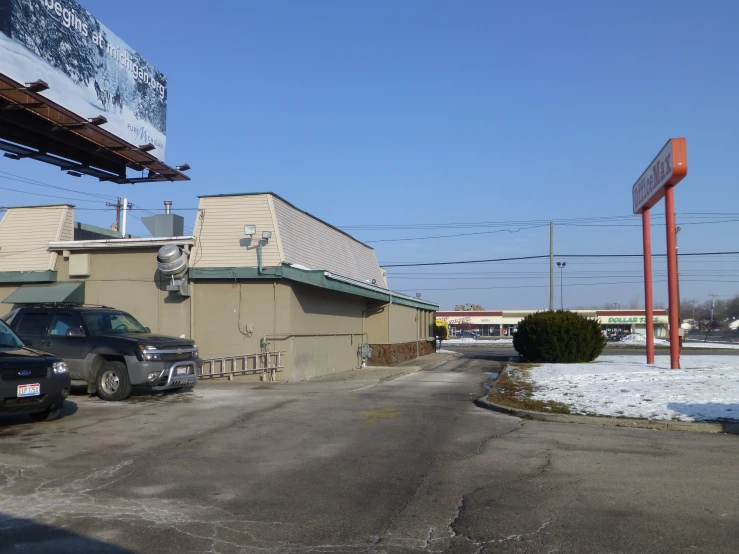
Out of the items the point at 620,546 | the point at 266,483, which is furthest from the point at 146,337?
the point at 620,546

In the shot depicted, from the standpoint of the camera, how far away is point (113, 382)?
1284 cm

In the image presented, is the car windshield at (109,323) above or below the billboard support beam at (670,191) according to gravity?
below

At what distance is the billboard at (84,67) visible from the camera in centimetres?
1639

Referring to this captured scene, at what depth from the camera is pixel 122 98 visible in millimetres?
21062

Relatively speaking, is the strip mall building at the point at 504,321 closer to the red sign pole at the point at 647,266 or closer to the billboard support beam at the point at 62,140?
the red sign pole at the point at 647,266

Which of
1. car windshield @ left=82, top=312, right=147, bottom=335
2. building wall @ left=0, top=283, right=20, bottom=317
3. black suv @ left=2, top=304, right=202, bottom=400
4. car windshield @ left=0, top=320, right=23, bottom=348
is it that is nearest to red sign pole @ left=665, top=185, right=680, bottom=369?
black suv @ left=2, top=304, right=202, bottom=400

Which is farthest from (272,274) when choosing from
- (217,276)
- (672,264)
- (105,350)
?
(672,264)

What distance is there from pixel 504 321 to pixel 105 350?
95956 mm

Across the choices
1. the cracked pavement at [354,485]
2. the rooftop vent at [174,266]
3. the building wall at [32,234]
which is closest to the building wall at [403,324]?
the rooftop vent at [174,266]

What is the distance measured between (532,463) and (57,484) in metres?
5.11

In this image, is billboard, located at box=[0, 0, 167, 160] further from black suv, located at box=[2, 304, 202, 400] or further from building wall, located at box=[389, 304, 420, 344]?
building wall, located at box=[389, 304, 420, 344]

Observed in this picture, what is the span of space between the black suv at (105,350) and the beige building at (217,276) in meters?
4.30

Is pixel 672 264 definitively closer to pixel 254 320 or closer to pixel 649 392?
pixel 649 392

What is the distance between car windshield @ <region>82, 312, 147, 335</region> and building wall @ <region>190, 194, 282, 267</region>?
13.7ft
